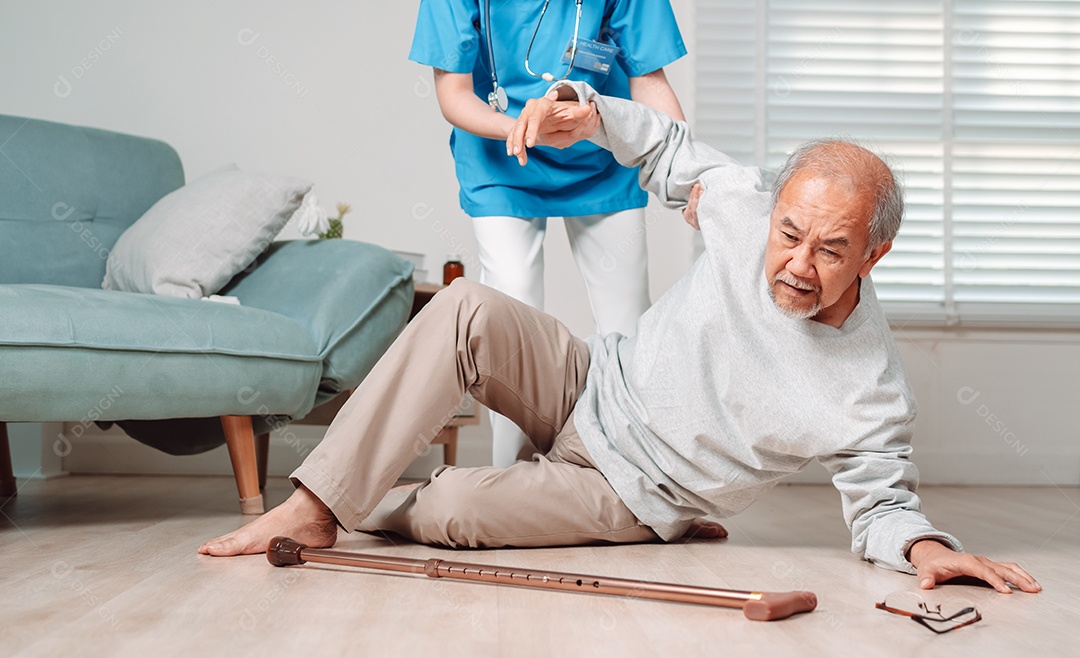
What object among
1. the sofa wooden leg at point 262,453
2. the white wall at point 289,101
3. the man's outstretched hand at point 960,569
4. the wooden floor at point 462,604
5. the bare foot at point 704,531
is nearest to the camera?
the wooden floor at point 462,604

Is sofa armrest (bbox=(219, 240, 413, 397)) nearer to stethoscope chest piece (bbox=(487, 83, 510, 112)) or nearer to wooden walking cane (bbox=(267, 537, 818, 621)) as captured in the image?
stethoscope chest piece (bbox=(487, 83, 510, 112))

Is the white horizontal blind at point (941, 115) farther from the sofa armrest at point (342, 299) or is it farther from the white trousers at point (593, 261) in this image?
the sofa armrest at point (342, 299)

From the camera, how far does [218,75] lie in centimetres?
292

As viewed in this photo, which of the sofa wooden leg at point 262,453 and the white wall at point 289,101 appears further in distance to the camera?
the white wall at point 289,101

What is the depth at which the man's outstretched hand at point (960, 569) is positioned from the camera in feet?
4.05

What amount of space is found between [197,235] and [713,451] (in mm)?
1299

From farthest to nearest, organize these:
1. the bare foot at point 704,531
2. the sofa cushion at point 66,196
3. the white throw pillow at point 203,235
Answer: the sofa cushion at point 66,196 < the white throw pillow at point 203,235 < the bare foot at point 704,531

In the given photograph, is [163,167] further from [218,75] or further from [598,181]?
[598,181]

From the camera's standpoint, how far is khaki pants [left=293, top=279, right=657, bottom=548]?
1.39 metres

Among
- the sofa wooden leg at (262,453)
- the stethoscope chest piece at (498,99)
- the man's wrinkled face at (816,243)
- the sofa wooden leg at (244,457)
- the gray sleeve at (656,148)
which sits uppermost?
the stethoscope chest piece at (498,99)

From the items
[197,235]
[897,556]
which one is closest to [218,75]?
[197,235]

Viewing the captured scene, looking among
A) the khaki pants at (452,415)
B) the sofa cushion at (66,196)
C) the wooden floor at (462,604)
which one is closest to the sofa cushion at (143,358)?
the wooden floor at (462,604)

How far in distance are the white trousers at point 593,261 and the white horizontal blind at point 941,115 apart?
48.3 inches

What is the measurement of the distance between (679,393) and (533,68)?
2.41 ft
